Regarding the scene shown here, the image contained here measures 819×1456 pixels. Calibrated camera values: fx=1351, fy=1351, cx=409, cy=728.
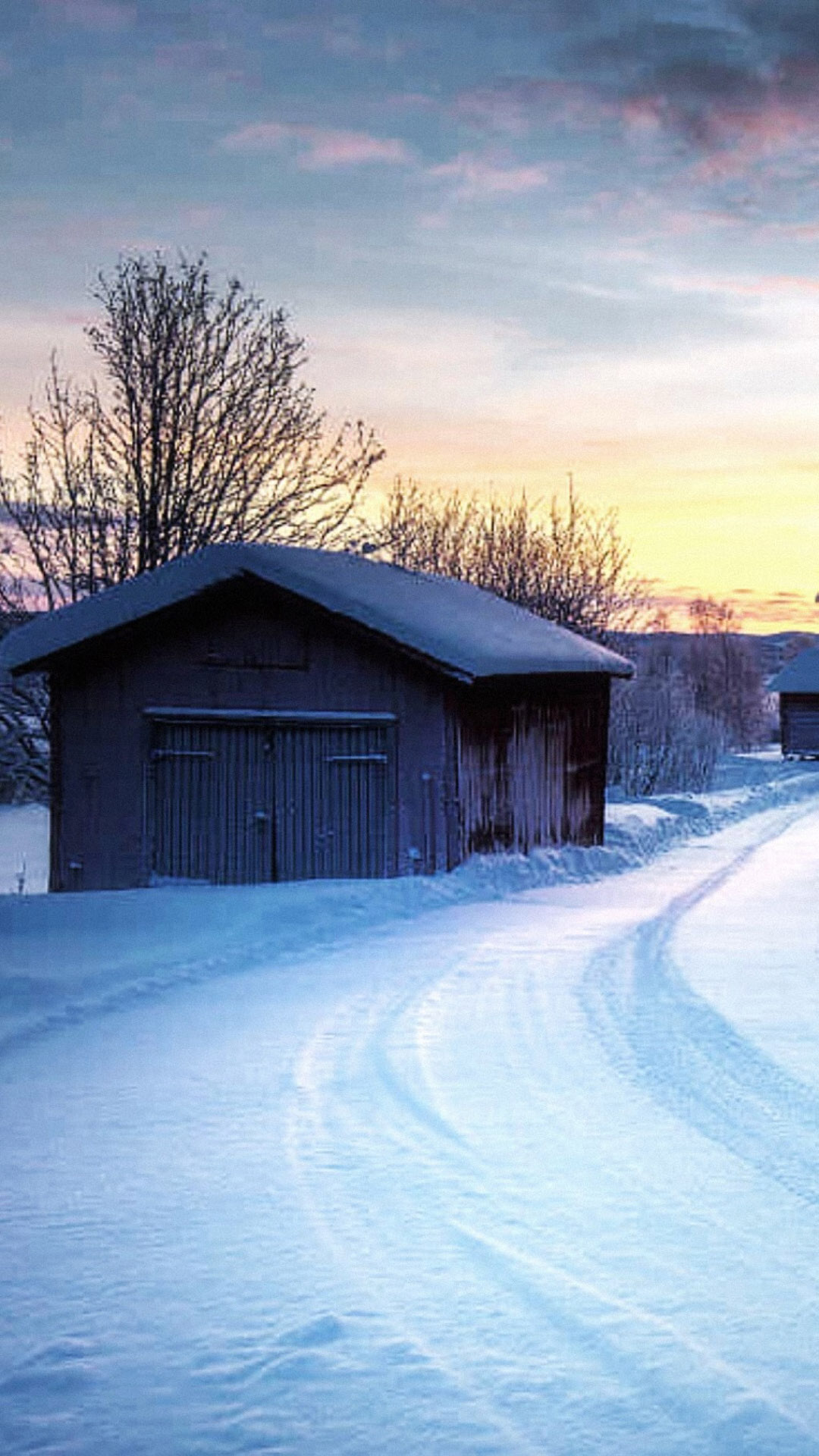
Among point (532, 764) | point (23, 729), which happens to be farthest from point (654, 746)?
point (23, 729)

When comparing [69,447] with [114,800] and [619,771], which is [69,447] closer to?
[114,800]

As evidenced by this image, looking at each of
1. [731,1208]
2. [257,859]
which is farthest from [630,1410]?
[257,859]

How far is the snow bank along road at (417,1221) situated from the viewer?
162 inches

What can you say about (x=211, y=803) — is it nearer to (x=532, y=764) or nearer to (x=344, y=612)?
(x=344, y=612)

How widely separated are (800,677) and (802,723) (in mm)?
1809

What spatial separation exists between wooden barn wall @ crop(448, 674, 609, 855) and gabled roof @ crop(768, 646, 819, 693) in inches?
1266

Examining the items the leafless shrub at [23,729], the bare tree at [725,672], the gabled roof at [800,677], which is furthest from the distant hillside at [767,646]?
the leafless shrub at [23,729]

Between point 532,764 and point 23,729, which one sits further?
point 23,729

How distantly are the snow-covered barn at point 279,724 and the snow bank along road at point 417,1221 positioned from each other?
6.30 m

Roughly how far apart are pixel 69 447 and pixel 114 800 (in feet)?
27.4

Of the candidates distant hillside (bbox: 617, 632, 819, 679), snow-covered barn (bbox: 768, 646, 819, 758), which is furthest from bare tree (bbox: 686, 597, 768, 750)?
snow-covered barn (bbox: 768, 646, 819, 758)

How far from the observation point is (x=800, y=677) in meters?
51.5

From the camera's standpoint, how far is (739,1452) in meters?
3.87

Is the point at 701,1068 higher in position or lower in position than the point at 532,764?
lower
